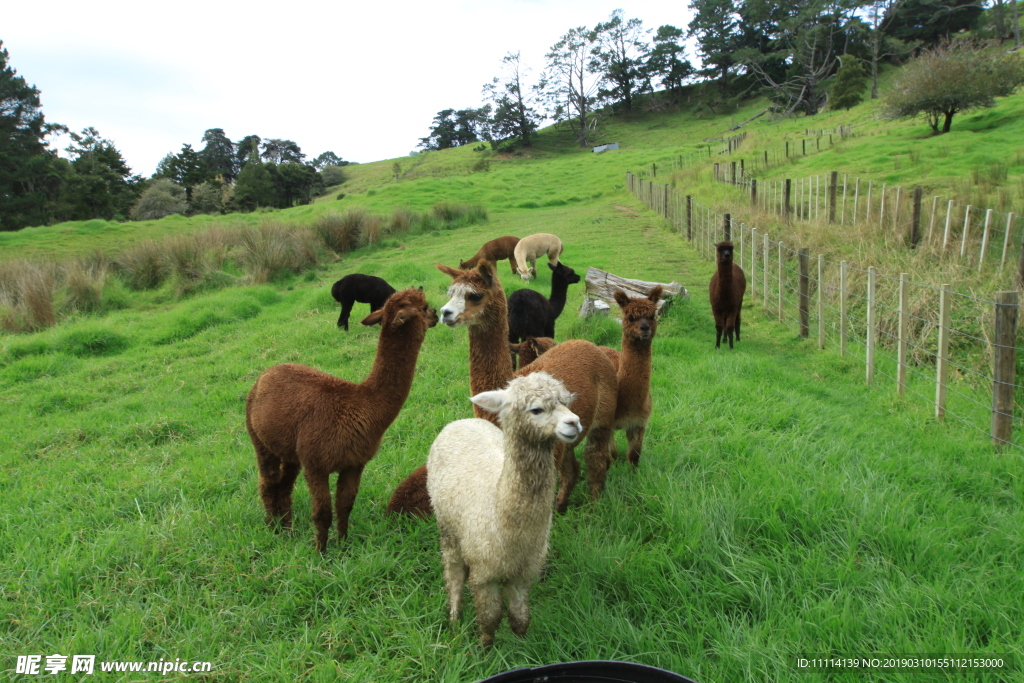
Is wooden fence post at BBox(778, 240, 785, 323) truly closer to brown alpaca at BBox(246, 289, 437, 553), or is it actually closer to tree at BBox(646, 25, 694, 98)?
brown alpaca at BBox(246, 289, 437, 553)

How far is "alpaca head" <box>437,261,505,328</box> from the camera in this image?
4.02 meters

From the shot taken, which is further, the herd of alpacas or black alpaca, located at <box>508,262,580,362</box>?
black alpaca, located at <box>508,262,580,362</box>

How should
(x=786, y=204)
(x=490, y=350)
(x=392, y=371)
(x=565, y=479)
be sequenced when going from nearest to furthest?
(x=392, y=371)
(x=565, y=479)
(x=490, y=350)
(x=786, y=204)

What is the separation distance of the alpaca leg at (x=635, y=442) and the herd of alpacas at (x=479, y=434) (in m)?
0.01

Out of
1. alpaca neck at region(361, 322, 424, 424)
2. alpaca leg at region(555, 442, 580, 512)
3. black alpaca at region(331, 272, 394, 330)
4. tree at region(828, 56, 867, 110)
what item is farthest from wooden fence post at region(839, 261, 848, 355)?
tree at region(828, 56, 867, 110)

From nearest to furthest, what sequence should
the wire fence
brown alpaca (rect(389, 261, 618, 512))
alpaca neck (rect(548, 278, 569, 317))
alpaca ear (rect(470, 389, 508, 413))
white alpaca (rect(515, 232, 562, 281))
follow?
alpaca ear (rect(470, 389, 508, 413))
brown alpaca (rect(389, 261, 618, 512))
the wire fence
alpaca neck (rect(548, 278, 569, 317))
white alpaca (rect(515, 232, 562, 281))

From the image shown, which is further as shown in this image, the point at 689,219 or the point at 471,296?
the point at 689,219

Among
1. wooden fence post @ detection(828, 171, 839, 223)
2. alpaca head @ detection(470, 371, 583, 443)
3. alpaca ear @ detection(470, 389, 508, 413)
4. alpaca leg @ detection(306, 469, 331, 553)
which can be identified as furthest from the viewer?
wooden fence post @ detection(828, 171, 839, 223)

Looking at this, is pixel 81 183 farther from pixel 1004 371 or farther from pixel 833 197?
pixel 1004 371

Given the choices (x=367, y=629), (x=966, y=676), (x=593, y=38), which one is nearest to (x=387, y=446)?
(x=367, y=629)

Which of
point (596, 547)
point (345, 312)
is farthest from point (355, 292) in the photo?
point (596, 547)

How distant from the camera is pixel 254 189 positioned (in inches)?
1683

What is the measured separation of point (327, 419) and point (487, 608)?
1.47 meters

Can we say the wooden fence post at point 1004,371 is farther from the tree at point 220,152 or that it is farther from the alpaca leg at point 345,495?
the tree at point 220,152
